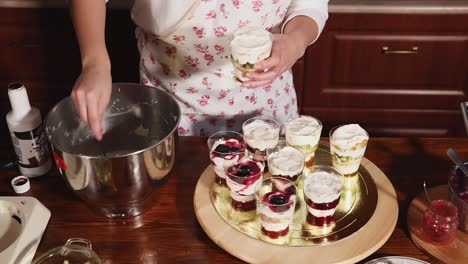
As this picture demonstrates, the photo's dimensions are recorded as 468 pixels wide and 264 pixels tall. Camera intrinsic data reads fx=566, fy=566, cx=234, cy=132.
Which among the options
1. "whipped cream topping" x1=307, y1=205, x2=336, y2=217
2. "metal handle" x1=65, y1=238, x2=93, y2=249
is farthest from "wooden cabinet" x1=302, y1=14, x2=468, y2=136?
"metal handle" x1=65, y1=238, x2=93, y2=249

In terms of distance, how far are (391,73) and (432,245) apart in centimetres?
135

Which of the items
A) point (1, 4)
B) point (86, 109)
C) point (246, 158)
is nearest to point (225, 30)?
point (246, 158)

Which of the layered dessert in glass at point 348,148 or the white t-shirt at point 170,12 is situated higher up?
the white t-shirt at point 170,12

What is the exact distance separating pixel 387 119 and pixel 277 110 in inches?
39.0

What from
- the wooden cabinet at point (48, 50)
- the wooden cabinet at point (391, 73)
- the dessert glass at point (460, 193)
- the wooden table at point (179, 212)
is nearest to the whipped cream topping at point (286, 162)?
the wooden table at point (179, 212)

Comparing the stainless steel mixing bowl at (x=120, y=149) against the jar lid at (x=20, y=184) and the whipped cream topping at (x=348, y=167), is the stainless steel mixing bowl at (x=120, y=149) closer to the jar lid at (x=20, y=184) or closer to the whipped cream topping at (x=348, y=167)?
the jar lid at (x=20, y=184)

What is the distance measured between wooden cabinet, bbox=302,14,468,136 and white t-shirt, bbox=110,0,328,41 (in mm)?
688

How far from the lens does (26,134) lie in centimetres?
132

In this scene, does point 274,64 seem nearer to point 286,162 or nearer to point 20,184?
point 286,162

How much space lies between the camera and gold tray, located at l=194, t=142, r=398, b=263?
1154 millimetres

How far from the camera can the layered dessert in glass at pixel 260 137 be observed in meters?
1.36

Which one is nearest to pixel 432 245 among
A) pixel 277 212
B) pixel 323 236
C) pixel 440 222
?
pixel 440 222

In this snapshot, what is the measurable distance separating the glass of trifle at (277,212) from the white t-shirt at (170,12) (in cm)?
57

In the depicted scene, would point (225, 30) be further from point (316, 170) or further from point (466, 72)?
point (466, 72)
